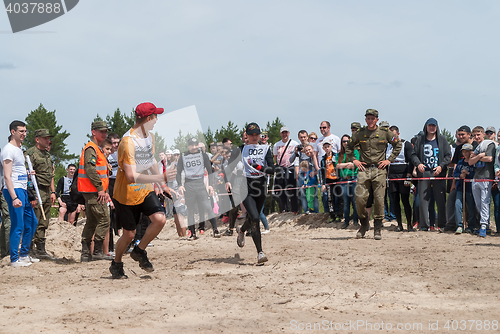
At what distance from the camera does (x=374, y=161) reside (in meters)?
9.75

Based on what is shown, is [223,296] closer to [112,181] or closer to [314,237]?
[112,181]

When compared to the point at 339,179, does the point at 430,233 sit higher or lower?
lower

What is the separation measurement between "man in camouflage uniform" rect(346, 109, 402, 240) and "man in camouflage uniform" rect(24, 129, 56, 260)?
563 centimetres

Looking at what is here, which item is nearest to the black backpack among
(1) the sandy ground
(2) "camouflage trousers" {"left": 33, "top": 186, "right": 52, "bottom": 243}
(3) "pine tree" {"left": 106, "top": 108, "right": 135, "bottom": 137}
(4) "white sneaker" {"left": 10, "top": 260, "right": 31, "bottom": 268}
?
(2) "camouflage trousers" {"left": 33, "top": 186, "right": 52, "bottom": 243}

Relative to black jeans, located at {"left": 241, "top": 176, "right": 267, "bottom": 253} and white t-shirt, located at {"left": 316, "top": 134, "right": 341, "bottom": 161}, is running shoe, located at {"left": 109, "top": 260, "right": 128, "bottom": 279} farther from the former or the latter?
white t-shirt, located at {"left": 316, "top": 134, "right": 341, "bottom": 161}

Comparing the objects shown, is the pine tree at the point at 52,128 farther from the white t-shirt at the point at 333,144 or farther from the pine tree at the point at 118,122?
the white t-shirt at the point at 333,144

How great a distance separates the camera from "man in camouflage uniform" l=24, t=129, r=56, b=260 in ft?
27.7

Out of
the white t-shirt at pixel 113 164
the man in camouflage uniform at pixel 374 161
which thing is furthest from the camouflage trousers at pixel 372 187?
the white t-shirt at pixel 113 164

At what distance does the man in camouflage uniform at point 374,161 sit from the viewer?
9.70 metres

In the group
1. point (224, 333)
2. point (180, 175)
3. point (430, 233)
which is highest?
point (180, 175)

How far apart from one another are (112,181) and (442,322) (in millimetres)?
6663

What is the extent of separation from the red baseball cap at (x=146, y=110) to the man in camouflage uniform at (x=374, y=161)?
4839mm

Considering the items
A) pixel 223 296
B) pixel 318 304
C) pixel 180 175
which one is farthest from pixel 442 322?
pixel 180 175

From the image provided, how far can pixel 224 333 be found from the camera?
14.0 ft
